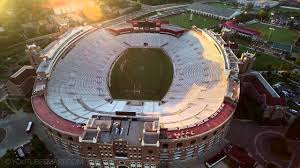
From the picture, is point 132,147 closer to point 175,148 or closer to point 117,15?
point 175,148

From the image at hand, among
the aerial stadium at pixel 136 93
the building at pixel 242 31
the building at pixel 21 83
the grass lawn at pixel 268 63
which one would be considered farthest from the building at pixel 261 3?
the building at pixel 21 83

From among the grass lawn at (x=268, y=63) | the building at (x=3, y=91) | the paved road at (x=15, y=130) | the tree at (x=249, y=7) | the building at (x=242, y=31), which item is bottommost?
the paved road at (x=15, y=130)

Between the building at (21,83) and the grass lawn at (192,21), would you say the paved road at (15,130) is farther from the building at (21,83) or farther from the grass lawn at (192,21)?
the grass lawn at (192,21)

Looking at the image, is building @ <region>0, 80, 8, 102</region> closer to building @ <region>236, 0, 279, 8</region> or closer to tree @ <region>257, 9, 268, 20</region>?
tree @ <region>257, 9, 268, 20</region>

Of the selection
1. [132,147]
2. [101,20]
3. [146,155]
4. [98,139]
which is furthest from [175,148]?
[101,20]

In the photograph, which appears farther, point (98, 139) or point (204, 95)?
point (204, 95)

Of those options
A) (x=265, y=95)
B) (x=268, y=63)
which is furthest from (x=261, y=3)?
(x=265, y=95)

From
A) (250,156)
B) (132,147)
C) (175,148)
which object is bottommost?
(250,156)
